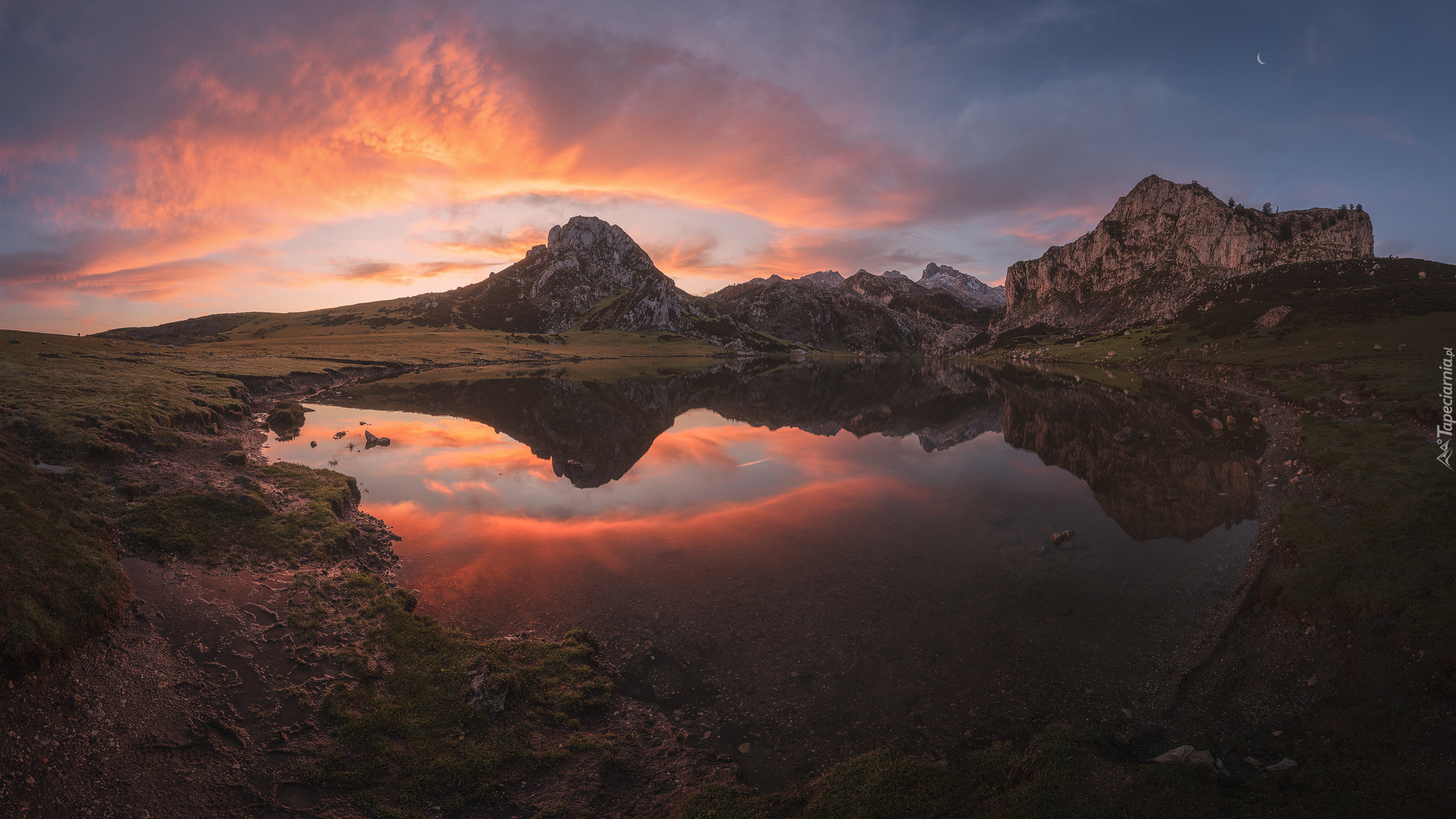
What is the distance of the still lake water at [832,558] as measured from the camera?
16688 mm

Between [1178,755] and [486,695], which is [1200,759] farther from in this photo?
[486,695]

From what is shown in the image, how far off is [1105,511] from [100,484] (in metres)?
53.0

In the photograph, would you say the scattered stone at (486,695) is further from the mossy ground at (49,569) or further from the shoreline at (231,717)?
the mossy ground at (49,569)

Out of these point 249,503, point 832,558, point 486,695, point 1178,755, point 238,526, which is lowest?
point 1178,755

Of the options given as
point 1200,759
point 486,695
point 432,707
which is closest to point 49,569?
point 432,707

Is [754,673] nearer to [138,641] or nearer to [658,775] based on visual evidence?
[658,775]

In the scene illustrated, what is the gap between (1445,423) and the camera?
Answer: 40594 millimetres

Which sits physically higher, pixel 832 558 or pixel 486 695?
pixel 486 695

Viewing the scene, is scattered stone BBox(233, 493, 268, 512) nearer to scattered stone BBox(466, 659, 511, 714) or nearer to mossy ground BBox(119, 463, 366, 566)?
mossy ground BBox(119, 463, 366, 566)

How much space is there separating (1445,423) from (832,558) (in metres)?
52.4

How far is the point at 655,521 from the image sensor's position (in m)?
31.6

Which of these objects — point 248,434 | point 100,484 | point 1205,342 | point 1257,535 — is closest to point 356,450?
point 248,434

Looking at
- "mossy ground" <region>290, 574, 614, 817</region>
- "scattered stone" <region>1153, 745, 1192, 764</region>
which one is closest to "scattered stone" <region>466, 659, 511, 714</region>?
"mossy ground" <region>290, 574, 614, 817</region>

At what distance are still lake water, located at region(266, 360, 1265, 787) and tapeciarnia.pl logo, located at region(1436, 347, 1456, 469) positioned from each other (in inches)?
351
